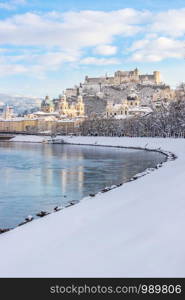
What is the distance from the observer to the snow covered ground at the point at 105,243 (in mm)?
6918

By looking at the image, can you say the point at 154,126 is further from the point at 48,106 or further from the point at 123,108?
the point at 48,106

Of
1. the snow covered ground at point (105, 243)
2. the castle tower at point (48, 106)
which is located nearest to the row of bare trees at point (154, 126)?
the snow covered ground at point (105, 243)

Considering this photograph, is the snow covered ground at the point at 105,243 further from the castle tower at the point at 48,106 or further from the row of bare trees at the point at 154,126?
the castle tower at the point at 48,106

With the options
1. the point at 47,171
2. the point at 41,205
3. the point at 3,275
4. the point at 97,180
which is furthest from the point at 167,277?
the point at 47,171

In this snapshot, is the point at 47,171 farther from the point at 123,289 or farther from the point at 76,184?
the point at 123,289

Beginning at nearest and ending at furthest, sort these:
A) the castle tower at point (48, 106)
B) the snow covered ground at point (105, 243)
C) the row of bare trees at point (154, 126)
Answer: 1. the snow covered ground at point (105, 243)
2. the row of bare trees at point (154, 126)
3. the castle tower at point (48, 106)

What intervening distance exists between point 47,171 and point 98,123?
8576 centimetres

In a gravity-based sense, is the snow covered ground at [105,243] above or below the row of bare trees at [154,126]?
below

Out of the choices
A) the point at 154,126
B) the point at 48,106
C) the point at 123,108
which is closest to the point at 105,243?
the point at 154,126

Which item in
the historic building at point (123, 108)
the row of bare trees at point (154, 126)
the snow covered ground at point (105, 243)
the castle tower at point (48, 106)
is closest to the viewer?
the snow covered ground at point (105, 243)

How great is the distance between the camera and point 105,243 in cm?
833

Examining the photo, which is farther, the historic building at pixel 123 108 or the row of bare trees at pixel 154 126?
the historic building at pixel 123 108

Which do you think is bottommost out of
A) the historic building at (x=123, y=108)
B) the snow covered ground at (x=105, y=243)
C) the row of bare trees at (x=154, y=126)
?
Result: the snow covered ground at (x=105, y=243)

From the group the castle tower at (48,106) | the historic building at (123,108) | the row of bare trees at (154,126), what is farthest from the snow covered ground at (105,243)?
the castle tower at (48,106)
